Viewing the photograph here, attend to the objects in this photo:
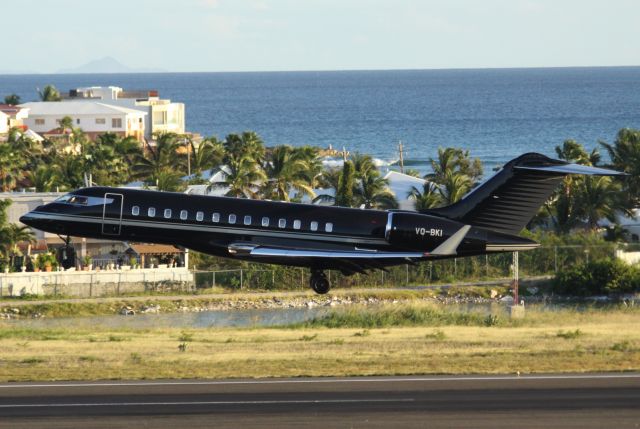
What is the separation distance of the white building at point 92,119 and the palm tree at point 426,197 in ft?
269

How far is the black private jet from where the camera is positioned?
4325 cm

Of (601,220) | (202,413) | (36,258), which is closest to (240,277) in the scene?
(36,258)

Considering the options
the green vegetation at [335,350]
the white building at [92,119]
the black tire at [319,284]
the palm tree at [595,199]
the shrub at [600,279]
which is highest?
the white building at [92,119]

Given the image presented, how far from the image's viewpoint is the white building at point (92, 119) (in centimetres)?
16100

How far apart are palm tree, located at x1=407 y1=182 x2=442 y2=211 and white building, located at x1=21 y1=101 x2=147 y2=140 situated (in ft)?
269

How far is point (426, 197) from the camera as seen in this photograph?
3027 inches

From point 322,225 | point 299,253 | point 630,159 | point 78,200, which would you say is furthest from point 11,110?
point 299,253

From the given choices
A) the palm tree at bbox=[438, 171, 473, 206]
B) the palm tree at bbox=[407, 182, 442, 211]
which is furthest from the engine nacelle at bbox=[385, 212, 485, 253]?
the palm tree at bbox=[438, 171, 473, 206]

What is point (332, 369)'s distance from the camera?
1328 inches

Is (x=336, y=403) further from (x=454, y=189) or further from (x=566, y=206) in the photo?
(x=566, y=206)

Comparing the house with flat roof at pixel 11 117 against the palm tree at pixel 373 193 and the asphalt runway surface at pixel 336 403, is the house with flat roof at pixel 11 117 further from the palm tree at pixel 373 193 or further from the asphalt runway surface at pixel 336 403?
the asphalt runway surface at pixel 336 403

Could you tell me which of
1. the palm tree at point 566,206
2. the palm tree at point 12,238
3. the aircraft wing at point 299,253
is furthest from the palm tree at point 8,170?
the aircraft wing at point 299,253

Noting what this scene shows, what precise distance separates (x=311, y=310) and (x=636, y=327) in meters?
21.6

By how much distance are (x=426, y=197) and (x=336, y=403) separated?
161 ft
